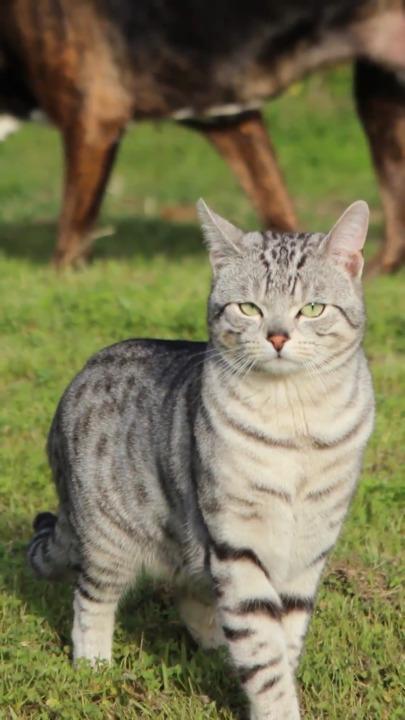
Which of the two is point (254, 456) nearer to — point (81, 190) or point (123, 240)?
point (81, 190)

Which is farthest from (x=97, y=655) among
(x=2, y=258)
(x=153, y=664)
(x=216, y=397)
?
(x=2, y=258)

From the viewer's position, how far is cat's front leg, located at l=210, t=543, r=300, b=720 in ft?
12.0

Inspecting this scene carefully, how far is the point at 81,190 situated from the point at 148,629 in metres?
4.13

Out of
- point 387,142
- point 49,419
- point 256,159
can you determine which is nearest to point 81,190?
point 256,159

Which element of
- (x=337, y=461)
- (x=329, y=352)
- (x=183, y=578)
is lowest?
(x=183, y=578)

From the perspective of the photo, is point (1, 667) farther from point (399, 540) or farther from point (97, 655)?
point (399, 540)

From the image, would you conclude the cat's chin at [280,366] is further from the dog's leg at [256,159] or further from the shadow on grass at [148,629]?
the dog's leg at [256,159]

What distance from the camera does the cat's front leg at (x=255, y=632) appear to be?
3670 millimetres

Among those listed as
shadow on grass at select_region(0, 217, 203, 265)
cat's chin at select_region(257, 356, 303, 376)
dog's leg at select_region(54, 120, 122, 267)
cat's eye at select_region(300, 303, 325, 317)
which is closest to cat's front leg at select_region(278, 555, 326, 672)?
cat's chin at select_region(257, 356, 303, 376)

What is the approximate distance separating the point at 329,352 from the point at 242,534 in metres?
0.49

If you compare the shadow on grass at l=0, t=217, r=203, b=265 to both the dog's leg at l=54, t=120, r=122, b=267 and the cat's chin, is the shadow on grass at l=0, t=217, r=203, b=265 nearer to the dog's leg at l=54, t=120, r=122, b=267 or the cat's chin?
the dog's leg at l=54, t=120, r=122, b=267

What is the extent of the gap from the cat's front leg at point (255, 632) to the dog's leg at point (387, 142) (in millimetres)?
4859

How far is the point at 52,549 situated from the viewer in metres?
4.38

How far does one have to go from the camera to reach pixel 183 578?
4086 millimetres
